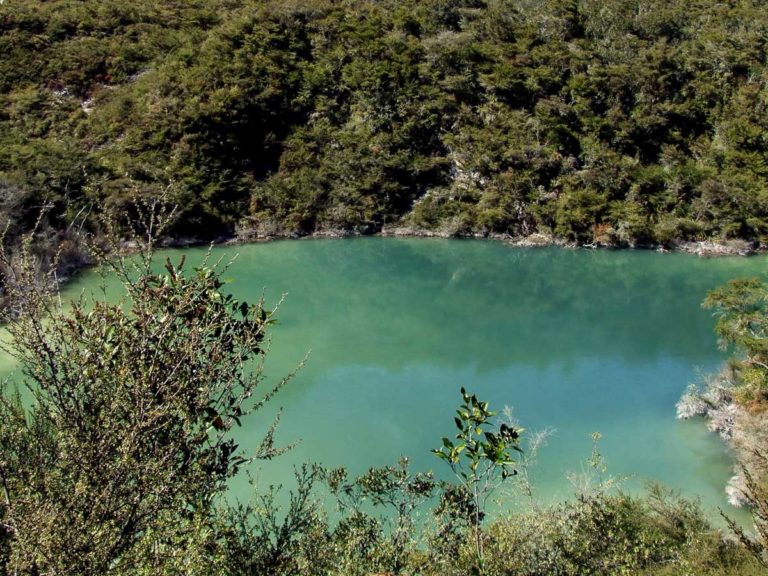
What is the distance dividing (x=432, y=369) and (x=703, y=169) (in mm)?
27241

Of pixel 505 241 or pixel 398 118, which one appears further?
pixel 398 118

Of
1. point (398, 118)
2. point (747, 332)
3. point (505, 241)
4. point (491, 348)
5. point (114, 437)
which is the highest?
point (114, 437)

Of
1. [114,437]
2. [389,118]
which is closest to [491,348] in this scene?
[114,437]

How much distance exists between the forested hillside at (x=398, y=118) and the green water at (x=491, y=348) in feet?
11.7

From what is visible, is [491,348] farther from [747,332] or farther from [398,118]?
[398,118]

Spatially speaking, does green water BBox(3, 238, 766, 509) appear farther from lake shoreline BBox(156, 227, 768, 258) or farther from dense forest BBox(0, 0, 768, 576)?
dense forest BBox(0, 0, 768, 576)

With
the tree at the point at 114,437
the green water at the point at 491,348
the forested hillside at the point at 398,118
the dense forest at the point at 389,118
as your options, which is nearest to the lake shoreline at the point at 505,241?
the dense forest at the point at 389,118

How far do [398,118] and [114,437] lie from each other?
127ft

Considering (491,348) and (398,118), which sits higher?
(398,118)

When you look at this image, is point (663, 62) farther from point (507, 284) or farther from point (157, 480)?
point (157, 480)

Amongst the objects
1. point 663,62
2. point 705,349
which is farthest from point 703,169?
point 705,349

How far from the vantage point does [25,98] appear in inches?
1464

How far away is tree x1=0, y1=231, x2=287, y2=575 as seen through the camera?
3604mm

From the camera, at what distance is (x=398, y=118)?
40.4 metres
